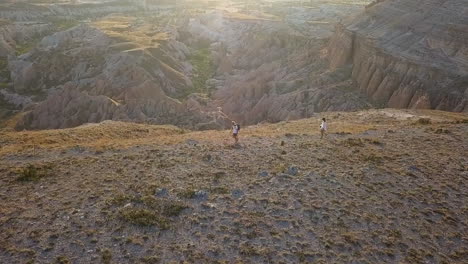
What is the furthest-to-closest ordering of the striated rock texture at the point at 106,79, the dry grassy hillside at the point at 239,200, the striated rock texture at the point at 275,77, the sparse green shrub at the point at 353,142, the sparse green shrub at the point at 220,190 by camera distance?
the striated rock texture at the point at 106,79
the striated rock texture at the point at 275,77
the sparse green shrub at the point at 353,142
the sparse green shrub at the point at 220,190
the dry grassy hillside at the point at 239,200

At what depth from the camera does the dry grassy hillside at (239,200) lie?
59.0 ft

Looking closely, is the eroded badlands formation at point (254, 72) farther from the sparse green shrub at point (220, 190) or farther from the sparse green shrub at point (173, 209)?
the sparse green shrub at point (173, 209)

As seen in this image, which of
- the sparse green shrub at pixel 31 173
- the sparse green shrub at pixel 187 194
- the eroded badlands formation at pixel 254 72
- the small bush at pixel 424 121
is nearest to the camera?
the sparse green shrub at pixel 187 194

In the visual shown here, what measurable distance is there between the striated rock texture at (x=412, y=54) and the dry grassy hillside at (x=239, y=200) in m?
15.6

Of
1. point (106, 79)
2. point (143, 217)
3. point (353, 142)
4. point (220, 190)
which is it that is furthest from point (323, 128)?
point (106, 79)

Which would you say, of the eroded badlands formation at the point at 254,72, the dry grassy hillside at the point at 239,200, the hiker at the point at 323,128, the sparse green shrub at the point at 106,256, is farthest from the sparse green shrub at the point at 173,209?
the eroded badlands formation at the point at 254,72

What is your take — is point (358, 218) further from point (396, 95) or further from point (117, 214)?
point (396, 95)

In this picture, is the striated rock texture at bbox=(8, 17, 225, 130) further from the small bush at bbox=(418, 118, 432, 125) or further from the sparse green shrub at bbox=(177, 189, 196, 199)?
the sparse green shrub at bbox=(177, 189, 196, 199)

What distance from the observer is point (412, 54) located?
164 feet

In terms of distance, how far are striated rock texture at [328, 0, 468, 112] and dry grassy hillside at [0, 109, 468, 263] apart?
51.2 feet

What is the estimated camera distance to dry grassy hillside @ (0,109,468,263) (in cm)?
1797

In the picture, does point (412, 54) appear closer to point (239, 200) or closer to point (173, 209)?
point (239, 200)

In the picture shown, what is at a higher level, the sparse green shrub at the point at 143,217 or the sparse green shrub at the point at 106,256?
the sparse green shrub at the point at 143,217

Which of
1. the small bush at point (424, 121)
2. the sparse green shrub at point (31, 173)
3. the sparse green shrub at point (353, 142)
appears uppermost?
the sparse green shrub at point (31, 173)
